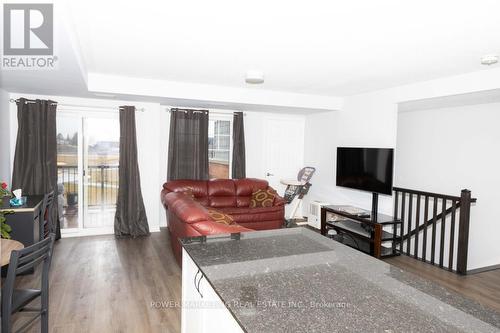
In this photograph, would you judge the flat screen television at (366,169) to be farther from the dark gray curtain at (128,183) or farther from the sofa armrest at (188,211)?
the dark gray curtain at (128,183)

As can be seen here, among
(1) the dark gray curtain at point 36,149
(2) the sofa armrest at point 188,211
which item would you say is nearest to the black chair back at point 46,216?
(1) the dark gray curtain at point 36,149

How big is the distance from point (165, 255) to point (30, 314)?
1816 millimetres

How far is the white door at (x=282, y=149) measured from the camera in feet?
22.5

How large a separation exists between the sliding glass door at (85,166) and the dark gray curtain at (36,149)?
267mm

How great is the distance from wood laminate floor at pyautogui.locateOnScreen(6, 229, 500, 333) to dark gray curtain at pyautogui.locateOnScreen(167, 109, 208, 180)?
137cm

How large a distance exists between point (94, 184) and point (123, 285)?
2.66 metres

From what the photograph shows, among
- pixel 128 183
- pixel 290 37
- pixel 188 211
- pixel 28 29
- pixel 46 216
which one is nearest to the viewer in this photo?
pixel 28 29

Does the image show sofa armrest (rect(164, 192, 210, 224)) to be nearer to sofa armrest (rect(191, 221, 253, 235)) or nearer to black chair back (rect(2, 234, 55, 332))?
sofa armrest (rect(191, 221, 253, 235))

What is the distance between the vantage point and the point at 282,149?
6.98m

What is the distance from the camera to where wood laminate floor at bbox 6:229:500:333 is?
2836mm

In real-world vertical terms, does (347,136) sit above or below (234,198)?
above

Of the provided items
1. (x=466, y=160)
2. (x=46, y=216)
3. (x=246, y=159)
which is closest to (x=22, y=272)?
(x=46, y=216)

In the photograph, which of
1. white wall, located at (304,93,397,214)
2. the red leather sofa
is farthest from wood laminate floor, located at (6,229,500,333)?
white wall, located at (304,93,397,214)

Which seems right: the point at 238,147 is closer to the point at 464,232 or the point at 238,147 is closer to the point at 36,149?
the point at 36,149
